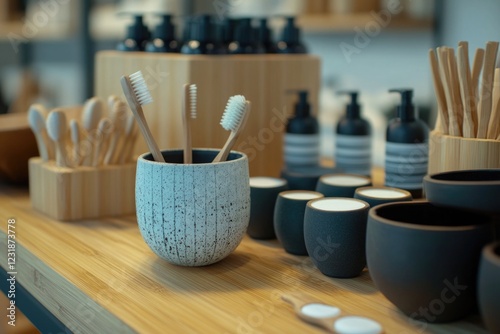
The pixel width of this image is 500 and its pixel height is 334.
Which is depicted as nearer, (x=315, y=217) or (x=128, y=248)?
(x=315, y=217)

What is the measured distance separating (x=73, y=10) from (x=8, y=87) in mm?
646

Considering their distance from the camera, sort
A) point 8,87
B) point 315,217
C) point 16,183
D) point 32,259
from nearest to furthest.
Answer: point 315,217, point 32,259, point 16,183, point 8,87

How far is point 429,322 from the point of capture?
55 centimetres

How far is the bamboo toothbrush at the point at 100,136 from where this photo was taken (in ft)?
2.95

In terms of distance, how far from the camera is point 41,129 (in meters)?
0.92


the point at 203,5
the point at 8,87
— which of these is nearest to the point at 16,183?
the point at 203,5

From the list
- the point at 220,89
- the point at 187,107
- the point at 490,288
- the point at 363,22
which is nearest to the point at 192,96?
the point at 187,107

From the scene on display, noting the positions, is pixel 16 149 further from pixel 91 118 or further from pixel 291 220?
pixel 291 220

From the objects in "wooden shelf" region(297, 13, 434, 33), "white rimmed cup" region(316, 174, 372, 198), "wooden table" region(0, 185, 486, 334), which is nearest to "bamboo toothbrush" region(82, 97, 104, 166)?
"wooden table" region(0, 185, 486, 334)

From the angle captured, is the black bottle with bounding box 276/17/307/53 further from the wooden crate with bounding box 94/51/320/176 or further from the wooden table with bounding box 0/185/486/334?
the wooden table with bounding box 0/185/486/334

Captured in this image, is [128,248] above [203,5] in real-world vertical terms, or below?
below

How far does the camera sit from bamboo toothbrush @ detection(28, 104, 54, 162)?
36.1 inches

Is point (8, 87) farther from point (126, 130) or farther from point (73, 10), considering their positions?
point (126, 130)

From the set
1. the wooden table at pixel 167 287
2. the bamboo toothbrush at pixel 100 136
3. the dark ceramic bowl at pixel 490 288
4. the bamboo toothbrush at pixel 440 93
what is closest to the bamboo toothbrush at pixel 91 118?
the bamboo toothbrush at pixel 100 136
